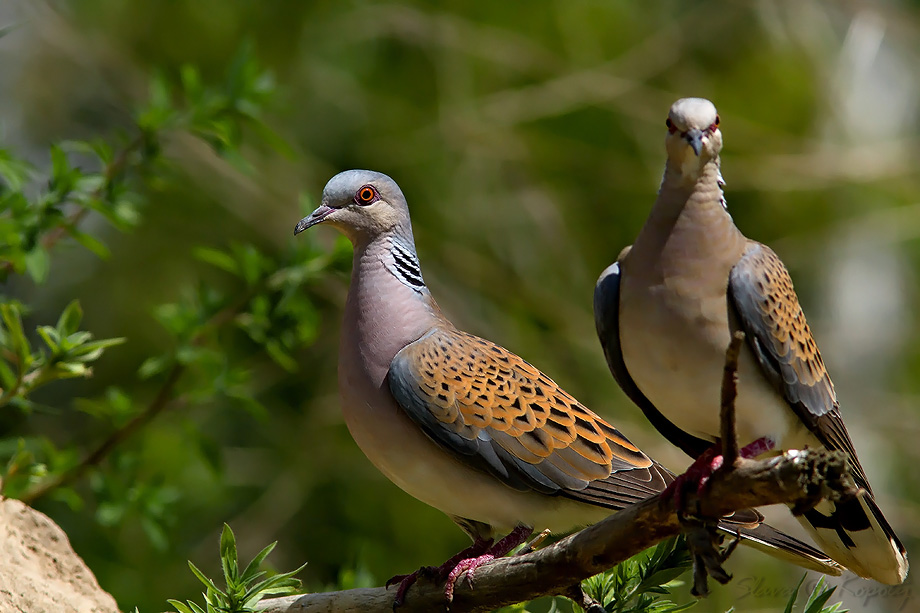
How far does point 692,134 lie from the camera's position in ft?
8.95

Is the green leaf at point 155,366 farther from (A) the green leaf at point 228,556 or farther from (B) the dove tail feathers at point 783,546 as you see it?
(B) the dove tail feathers at point 783,546

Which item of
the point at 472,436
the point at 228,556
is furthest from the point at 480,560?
the point at 228,556

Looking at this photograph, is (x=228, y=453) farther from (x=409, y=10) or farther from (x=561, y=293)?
(x=409, y=10)

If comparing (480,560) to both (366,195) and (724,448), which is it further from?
(366,195)

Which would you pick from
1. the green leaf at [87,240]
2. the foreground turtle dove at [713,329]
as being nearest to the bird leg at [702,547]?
the foreground turtle dove at [713,329]

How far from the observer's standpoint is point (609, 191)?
8094 millimetres

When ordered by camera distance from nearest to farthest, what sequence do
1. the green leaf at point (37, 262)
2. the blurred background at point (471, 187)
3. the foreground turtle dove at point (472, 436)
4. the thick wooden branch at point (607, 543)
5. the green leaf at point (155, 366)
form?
the thick wooden branch at point (607, 543) → the foreground turtle dove at point (472, 436) → the green leaf at point (37, 262) → the green leaf at point (155, 366) → the blurred background at point (471, 187)

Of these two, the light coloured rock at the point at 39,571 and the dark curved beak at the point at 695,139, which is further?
the light coloured rock at the point at 39,571

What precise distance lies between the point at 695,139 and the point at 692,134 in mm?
17

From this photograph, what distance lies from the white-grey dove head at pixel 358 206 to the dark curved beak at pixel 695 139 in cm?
92

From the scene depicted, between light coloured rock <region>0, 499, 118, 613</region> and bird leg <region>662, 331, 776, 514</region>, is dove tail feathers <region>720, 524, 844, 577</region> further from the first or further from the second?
light coloured rock <region>0, 499, 118, 613</region>

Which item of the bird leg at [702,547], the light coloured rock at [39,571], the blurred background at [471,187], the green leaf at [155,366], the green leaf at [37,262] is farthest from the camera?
the blurred background at [471,187]

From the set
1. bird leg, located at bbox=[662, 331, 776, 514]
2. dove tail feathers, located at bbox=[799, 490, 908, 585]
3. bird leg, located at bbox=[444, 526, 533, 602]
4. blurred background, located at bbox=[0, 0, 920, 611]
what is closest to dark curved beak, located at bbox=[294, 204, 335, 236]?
bird leg, located at bbox=[444, 526, 533, 602]

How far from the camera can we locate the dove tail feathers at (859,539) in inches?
115
